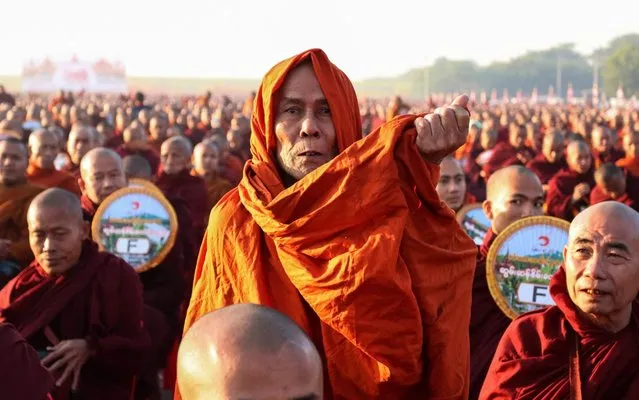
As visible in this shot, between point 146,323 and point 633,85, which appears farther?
point 633,85

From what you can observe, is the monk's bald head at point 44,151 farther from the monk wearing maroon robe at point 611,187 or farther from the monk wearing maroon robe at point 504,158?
the monk wearing maroon robe at point 611,187

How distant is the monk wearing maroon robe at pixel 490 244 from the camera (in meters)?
5.02

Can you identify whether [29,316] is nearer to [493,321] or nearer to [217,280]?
[493,321]

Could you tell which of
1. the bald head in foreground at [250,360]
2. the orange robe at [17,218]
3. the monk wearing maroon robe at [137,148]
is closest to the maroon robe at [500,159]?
the monk wearing maroon robe at [137,148]

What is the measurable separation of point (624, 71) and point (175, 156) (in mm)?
70837

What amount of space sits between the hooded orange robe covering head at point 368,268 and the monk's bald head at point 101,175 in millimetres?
4312

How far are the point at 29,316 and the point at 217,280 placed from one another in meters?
2.25

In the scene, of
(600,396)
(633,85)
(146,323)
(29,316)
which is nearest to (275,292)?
(600,396)

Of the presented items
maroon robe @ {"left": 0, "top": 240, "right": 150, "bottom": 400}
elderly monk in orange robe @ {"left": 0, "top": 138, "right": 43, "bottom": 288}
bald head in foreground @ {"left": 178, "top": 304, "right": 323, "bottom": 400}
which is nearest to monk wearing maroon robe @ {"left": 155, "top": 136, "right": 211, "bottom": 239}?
elderly monk in orange robe @ {"left": 0, "top": 138, "right": 43, "bottom": 288}

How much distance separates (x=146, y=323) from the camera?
21.0ft

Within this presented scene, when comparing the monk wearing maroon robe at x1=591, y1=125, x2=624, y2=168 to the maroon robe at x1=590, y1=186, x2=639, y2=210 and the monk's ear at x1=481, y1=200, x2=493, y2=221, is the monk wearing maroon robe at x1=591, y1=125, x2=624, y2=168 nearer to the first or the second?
the maroon robe at x1=590, y1=186, x2=639, y2=210

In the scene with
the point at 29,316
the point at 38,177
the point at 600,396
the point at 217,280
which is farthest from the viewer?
the point at 38,177

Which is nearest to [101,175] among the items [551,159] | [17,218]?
[17,218]

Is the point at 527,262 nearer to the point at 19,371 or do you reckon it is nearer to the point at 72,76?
the point at 19,371
